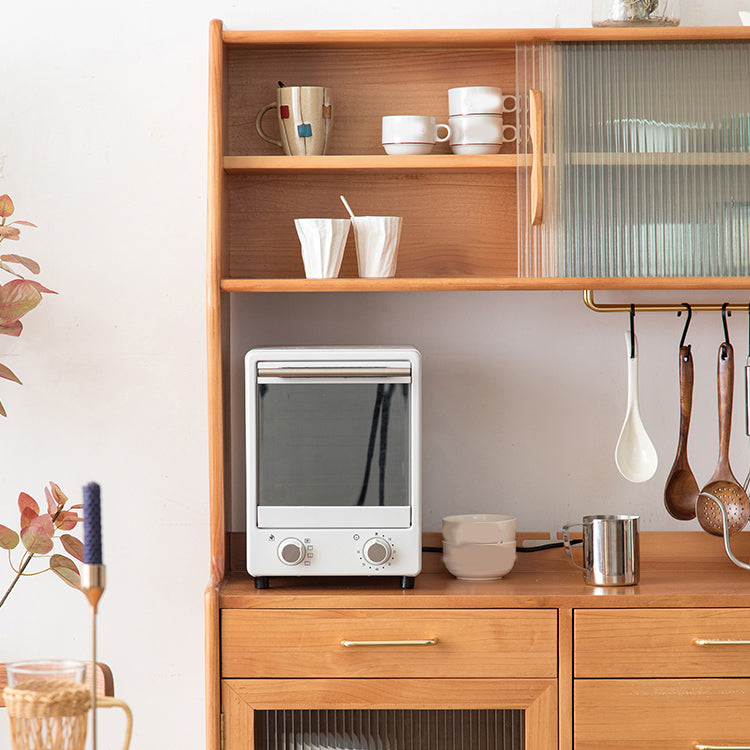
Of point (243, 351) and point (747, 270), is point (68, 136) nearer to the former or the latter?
point (243, 351)

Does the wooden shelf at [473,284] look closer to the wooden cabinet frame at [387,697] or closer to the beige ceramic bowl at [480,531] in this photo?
the beige ceramic bowl at [480,531]

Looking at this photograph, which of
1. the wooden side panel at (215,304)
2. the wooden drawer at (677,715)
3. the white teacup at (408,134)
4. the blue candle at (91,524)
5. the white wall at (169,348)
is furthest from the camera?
the white wall at (169,348)

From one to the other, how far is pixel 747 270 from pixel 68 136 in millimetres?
1475

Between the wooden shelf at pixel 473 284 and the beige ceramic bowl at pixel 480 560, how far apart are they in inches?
20.1

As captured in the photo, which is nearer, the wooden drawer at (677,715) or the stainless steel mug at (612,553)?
the wooden drawer at (677,715)

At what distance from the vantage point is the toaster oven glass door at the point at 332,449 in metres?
1.84

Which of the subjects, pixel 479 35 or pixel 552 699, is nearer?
pixel 552 699

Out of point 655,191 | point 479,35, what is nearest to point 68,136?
point 479,35

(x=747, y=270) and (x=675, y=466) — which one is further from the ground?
(x=747, y=270)

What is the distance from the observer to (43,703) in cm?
87

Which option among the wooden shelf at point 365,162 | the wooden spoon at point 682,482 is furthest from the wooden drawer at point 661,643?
the wooden shelf at point 365,162

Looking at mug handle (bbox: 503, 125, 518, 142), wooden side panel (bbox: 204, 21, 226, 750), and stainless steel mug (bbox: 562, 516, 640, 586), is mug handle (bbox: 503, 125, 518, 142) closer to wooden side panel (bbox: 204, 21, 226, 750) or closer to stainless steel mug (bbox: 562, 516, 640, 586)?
wooden side panel (bbox: 204, 21, 226, 750)

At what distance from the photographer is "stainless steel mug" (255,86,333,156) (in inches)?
77.4

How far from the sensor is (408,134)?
1979 millimetres
